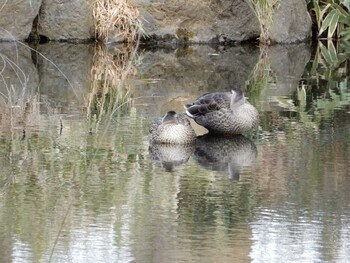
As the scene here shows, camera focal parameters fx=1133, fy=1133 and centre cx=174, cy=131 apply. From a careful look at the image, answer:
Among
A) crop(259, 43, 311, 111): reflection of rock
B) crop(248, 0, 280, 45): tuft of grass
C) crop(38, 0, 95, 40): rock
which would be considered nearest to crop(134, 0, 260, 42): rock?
crop(248, 0, 280, 45): tuft of grass

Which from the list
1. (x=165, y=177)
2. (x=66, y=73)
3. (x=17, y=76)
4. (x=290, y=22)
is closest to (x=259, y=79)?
(x=66, y=73)

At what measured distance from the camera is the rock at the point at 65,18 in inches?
663

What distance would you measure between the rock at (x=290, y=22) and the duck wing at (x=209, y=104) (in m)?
7.98

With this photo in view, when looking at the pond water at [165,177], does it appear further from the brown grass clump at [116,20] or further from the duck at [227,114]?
the brown grass clump at [116,20]

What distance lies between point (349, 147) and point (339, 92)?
11.1 feet

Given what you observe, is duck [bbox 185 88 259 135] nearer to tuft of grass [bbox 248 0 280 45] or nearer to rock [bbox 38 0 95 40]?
rock [bbox 38 0 95 40]

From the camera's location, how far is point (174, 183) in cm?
758

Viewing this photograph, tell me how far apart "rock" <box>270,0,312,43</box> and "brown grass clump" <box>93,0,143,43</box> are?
2.26 metres

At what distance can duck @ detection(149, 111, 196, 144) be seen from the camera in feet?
29.1

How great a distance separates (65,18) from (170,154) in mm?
8597

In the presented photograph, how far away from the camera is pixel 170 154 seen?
860 cm

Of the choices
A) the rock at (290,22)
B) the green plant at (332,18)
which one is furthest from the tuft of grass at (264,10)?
the green plant at (332,18)

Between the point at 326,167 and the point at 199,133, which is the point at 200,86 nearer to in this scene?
the point at 199,133

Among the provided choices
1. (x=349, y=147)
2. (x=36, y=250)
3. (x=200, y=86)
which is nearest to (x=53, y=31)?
(x=200, y=86)
